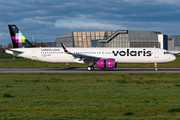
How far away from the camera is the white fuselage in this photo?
33656 mm

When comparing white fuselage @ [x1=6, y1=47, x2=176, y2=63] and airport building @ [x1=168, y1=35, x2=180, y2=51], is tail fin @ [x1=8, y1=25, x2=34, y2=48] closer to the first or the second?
white fuselage @ [x1=6, y1=47, x2=176, y2=63]

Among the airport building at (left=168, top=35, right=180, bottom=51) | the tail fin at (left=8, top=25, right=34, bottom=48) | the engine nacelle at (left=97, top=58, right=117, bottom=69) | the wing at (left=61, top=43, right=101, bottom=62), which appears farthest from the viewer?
the airport building at (left=168, top=35, right=180, bottom=51)

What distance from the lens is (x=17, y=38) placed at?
120ft

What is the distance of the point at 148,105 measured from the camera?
10414 mm

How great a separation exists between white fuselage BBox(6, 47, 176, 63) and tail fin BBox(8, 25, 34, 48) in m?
1.72

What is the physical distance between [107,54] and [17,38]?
1504 centimetres

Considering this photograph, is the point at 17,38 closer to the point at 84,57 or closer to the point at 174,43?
the point at 84,57

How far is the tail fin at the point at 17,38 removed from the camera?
3628 centimetres

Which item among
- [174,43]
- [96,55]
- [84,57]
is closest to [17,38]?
[84,57]

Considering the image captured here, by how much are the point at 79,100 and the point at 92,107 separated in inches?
68.2

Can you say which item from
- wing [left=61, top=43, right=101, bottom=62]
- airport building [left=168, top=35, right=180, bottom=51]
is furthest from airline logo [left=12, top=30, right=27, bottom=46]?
airport building [left=168, top=35, right=180, bottom=51]

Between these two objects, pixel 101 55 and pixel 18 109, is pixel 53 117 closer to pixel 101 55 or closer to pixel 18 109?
pixel 18 109

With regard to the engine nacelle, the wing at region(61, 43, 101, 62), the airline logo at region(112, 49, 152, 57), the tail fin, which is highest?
the tail fin

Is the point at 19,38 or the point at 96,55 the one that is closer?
the point at 96,55
